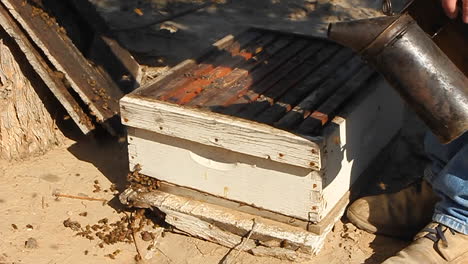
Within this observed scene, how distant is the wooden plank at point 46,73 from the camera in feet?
11.2

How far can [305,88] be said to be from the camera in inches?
122

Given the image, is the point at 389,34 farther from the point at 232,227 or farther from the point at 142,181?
the point at 142,181

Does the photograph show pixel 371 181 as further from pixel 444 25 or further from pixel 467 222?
pixel 444 25

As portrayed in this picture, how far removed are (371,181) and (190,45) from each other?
1.94m

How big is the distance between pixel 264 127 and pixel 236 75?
0.53 m

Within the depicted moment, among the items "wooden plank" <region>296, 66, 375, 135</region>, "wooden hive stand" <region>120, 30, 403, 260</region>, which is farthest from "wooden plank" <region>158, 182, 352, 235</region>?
"wooden plank" <region>296, 66, 375, 135</region>

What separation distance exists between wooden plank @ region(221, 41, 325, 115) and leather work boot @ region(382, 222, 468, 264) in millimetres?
855

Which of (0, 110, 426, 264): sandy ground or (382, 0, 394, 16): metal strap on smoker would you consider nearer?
(382, 0, 394, 16): metal strap on smoker

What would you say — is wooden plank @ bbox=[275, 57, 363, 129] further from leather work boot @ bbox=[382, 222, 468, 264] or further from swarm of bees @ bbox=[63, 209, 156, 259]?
swarm of bees @ bbox=[63, 209, 156, 259]

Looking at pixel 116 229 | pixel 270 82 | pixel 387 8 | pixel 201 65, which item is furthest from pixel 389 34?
pixel 116 229

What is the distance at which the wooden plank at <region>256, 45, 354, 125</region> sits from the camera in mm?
2850

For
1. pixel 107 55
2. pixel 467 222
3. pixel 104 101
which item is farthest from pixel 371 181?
pixel 107 55

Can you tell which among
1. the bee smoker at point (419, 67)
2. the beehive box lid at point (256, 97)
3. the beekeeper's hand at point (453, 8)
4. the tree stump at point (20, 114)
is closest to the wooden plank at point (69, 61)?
the tree stump at point (20, 114)

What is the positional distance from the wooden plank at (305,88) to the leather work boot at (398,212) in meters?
0.54
